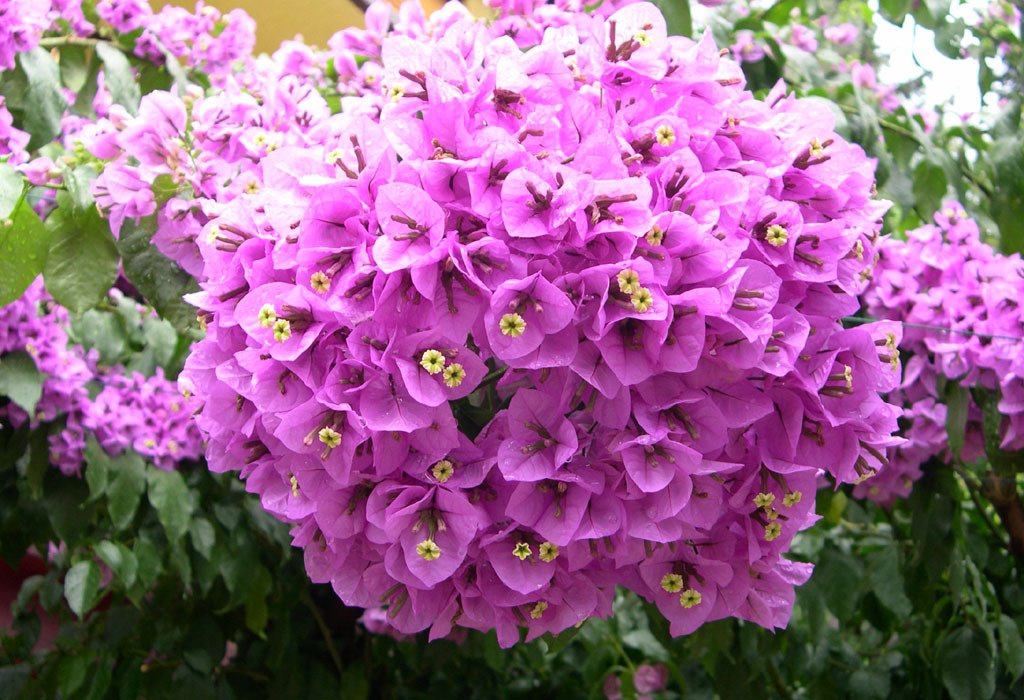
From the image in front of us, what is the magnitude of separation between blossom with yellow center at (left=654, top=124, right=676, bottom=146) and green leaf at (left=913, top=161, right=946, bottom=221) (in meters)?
0.95

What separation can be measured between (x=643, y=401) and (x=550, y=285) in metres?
0.12

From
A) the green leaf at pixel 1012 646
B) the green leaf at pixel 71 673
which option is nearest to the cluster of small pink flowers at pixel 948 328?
the green leaf at pixel 1012 646

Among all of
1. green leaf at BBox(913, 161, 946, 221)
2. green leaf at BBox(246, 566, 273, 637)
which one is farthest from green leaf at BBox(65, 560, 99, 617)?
green leaf at BBox(913, 161, 946, 221)

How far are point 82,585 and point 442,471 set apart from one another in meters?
1.24

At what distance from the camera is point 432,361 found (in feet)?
2.12

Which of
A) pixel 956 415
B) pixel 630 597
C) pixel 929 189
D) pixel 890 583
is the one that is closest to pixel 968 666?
pixel 890 583

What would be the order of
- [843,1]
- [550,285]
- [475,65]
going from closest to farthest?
[550,285], [475,65], [843,1]

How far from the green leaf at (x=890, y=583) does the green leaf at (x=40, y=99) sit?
1.61m

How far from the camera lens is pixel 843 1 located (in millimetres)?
2729

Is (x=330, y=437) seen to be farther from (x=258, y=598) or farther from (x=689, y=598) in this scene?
(x=258, y=598)

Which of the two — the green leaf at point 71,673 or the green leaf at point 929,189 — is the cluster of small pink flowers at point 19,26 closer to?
the green leaf at point 71,673

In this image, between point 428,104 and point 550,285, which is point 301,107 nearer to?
point 428,104

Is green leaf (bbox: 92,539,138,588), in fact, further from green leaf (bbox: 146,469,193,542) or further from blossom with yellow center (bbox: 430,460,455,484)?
blossom with yellow center (bbox: 430,460,455,484)

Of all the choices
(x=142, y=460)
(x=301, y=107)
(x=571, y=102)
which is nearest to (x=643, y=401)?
(x=571, y=102)
